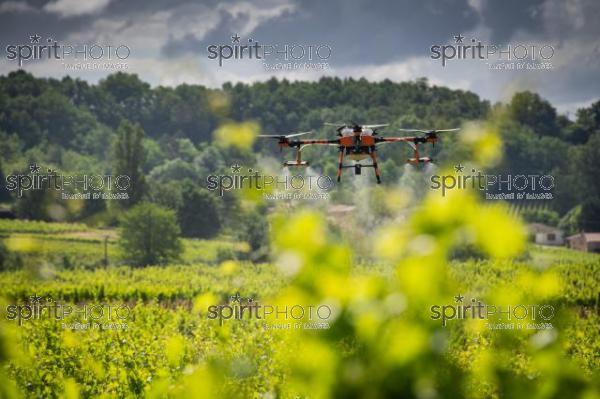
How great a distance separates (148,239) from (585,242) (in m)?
43.4

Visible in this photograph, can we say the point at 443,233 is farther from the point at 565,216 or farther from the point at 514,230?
the point at 565,216

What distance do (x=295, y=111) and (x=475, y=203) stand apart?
13227 cm

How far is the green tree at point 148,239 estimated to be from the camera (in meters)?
61.8

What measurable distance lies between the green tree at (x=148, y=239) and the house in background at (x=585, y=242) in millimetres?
40669

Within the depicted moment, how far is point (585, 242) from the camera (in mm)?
70500

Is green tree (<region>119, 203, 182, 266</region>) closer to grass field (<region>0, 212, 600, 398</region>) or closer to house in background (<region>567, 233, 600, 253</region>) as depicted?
grass field (<region>0, 212, 600, 398</region>)

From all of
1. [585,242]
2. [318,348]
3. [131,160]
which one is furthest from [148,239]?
[318,348]

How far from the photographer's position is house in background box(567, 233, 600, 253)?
229 feet

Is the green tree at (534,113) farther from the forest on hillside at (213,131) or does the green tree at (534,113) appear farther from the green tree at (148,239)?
the green tree at (148,239)

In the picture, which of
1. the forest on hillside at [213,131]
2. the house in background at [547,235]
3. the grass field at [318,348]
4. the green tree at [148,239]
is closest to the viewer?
the grass field at [318,348]

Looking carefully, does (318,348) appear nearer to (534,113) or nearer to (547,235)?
(547,235)

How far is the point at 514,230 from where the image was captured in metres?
1.52

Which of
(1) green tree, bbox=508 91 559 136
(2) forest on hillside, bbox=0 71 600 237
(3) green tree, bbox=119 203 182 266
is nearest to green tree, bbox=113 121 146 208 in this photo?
(2) forest on hillside, bbox=0 71 600 237

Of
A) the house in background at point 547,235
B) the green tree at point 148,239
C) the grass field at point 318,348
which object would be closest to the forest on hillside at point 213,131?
the house in background at point 547,235
